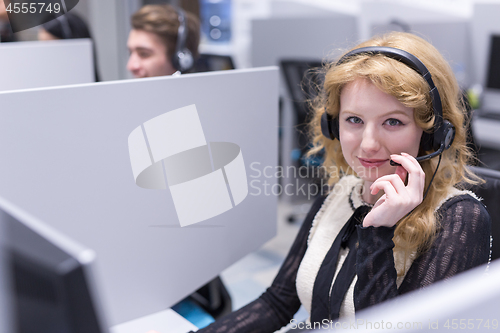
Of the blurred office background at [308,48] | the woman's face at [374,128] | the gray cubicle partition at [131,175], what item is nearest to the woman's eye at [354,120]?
the woman's face at [374,128]

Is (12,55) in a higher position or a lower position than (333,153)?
higher

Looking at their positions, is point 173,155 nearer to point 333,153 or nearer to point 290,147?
point 333,153

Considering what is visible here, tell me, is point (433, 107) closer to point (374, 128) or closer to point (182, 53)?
point (374, 128)

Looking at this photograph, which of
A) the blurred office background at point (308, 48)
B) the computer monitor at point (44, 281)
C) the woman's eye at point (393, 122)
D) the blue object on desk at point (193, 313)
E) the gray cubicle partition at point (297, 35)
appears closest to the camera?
the computer monitor at point (44, 281)

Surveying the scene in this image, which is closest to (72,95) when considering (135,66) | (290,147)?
(135,66)

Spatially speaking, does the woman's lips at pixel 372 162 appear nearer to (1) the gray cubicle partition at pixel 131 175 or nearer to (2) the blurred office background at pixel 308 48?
(1) the gray cubicle partition at pixel 131 175

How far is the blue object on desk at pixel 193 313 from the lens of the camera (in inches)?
44.3

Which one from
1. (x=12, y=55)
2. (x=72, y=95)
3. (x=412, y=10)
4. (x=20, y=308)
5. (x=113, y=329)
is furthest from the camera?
(x=412, y=10)

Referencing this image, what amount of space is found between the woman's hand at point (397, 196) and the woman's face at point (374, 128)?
51 mm

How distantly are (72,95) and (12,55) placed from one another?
613 mm

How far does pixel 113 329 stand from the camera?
34.4 inches

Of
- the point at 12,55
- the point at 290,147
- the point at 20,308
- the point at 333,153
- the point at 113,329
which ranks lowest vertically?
the point at 290,147

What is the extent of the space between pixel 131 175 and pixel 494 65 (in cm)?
304

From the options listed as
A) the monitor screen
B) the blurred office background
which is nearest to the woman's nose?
the blurred office background
